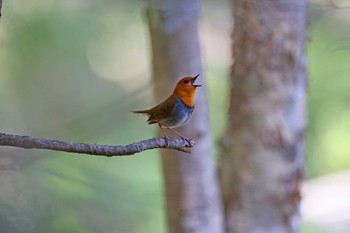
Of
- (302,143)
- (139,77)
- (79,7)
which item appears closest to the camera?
(302,143)

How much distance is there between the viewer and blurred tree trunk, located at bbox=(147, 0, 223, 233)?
1.76 meters

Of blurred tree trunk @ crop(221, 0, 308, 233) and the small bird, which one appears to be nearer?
the small bird

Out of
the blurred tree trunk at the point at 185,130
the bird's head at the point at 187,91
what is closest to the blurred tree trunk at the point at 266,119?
the blurred tree trunk at the point at 185,130

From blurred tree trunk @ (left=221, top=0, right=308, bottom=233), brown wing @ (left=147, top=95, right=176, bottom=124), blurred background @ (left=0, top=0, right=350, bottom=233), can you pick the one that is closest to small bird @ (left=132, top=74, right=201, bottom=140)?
brown wing @ (left=147, top=95, right=176, bottom=124)

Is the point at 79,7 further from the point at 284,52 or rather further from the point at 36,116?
the point at 284,52

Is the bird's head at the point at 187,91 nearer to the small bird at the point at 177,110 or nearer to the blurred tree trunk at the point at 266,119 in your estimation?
the small bird at the point at 177,110

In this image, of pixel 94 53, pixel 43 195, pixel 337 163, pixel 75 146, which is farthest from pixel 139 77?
pixel 75 146

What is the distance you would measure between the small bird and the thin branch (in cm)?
7

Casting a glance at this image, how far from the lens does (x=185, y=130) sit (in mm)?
1823

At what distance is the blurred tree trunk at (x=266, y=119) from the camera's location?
2.02 m

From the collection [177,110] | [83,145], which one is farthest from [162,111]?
[83,145]

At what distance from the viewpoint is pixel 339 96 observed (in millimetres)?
2734

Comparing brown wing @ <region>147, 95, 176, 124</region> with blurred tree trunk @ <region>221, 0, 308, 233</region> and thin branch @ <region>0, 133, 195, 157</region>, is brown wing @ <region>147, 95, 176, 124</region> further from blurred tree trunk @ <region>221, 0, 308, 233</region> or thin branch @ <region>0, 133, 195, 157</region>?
blurred tree trunk @ <region>221, 0, 308, 233</region>

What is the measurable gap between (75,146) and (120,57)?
2.33 m
